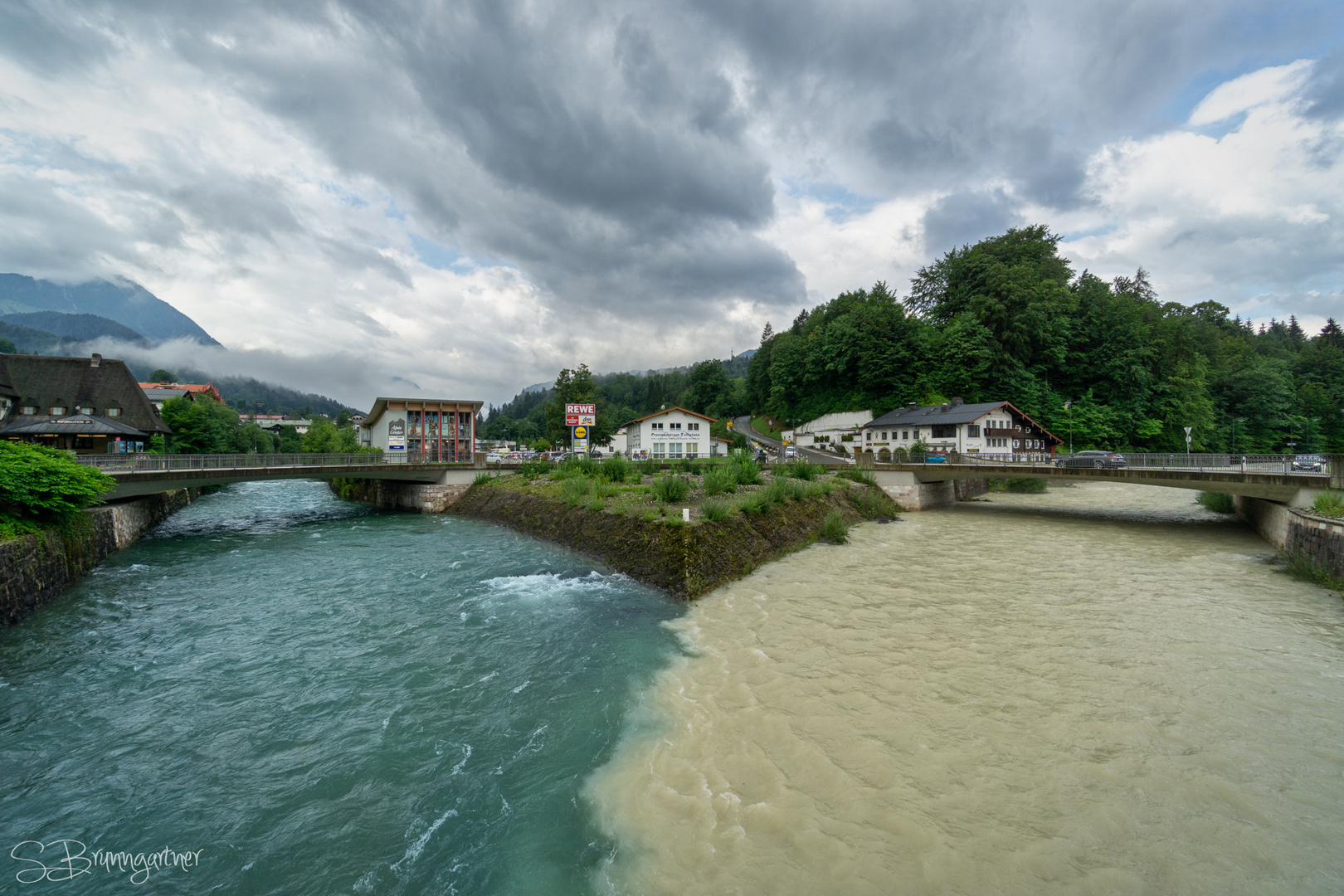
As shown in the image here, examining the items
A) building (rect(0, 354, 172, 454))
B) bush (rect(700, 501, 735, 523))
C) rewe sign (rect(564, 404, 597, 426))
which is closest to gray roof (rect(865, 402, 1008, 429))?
rewe sign (rect(564, 404, 597, 426))

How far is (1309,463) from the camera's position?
2309 centimetres

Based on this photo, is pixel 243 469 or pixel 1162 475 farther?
pixel 243 469

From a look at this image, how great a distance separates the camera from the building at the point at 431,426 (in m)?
45.3

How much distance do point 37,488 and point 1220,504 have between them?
5471 cm

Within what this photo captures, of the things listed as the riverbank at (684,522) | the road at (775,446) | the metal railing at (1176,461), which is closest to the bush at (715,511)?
the riverbank at (684,522)

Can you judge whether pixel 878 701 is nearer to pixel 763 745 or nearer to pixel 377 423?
pixel 763 745

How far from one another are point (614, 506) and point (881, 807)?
15268mm

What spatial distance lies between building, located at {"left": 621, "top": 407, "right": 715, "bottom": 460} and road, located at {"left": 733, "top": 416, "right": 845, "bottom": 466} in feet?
28.6

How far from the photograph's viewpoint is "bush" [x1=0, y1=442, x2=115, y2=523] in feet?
42.8

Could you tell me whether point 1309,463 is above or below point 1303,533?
above

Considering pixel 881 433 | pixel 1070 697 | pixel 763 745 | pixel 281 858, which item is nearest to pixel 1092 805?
pixel 1070 697

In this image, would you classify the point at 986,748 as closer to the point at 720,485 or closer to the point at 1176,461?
the point at 720,485

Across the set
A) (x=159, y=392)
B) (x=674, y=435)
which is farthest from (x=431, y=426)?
(x=159, y=392)

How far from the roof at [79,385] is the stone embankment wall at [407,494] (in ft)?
59.7
